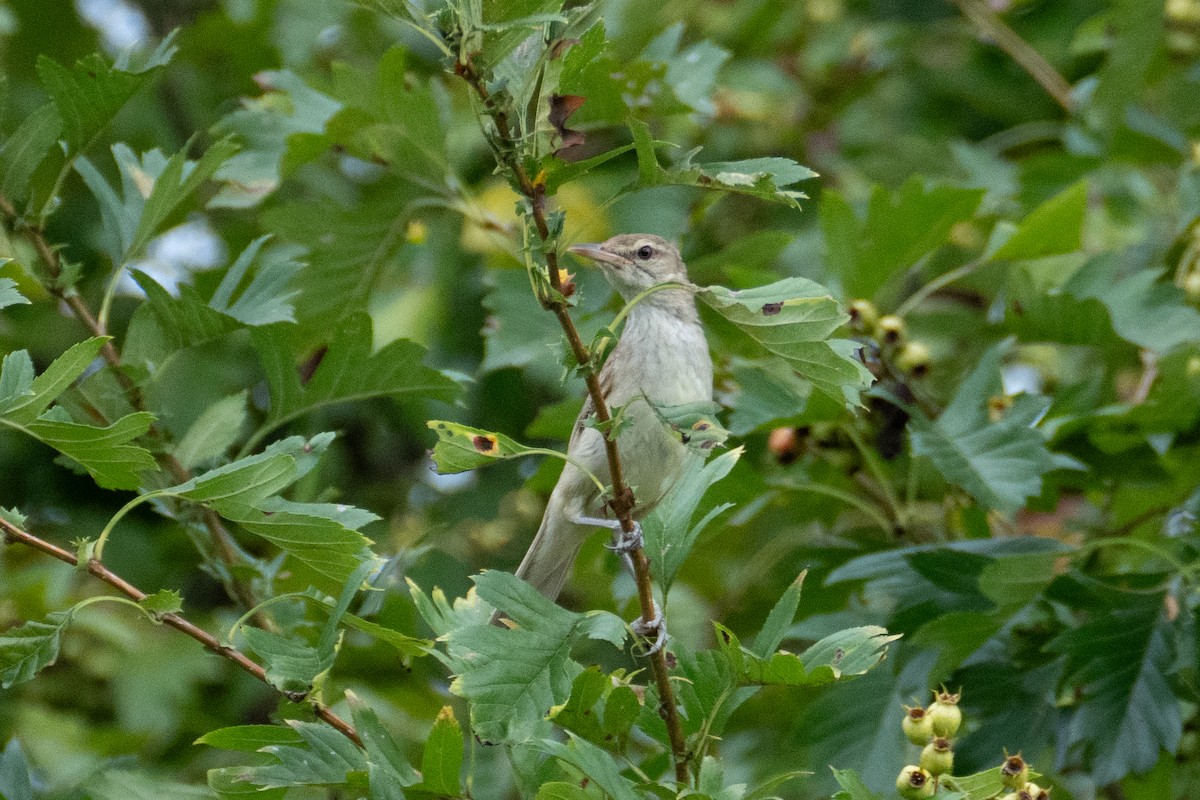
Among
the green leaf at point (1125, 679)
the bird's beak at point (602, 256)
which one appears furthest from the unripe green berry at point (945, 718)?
the bird's beak at point (602, 256)

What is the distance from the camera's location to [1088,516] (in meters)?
5.10

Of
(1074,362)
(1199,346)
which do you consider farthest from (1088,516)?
(1199,346)

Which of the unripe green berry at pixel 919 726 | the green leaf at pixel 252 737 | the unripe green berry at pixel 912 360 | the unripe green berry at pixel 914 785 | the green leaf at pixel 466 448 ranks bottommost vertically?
the unripe green berry at pixel 912 360

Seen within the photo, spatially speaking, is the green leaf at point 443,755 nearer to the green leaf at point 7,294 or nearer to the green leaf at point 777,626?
the green leaf at point 777,626

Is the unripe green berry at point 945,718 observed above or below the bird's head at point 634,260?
below

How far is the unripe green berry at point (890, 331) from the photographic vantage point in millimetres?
4023

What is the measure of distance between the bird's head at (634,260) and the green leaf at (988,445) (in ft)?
3.53

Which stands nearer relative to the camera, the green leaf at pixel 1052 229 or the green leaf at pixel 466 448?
the green leaf at pixel 466 448

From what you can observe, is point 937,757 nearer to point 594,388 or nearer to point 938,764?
point 938,764

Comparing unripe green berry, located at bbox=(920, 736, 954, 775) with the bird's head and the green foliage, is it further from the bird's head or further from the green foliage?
the bird's head

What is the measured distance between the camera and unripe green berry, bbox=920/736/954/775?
99.1 inches

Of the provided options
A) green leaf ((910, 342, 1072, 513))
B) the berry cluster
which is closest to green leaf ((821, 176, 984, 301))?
green leaf ((910, 342, 1072, 513))

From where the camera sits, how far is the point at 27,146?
2918 mm

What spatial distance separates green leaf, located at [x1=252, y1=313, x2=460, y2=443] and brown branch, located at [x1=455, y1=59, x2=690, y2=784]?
2.66 ft
